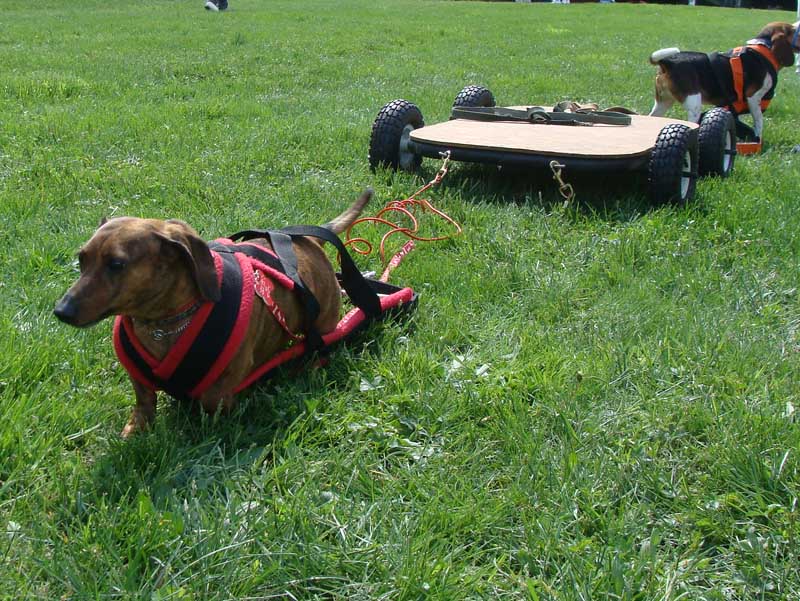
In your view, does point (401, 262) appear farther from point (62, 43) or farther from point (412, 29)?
point (412, 29)

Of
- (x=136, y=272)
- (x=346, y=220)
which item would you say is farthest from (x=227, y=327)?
(x=346, y=220)

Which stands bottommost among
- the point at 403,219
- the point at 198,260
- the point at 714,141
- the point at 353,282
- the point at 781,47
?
the point at 403,219

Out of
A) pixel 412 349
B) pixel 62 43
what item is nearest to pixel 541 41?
pixel 62 43

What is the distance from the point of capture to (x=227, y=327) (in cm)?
235

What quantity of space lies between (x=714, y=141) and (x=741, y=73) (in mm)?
2594

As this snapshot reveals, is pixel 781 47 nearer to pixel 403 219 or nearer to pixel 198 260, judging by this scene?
pixel 403 219

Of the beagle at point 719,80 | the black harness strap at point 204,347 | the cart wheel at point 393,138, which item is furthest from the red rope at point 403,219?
the beagle at point 719,80

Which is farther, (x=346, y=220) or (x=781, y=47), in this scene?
(x=781, y=47)

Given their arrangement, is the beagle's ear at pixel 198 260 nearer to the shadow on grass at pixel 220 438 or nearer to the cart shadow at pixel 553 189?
the shadow on grass at pixel 220 438

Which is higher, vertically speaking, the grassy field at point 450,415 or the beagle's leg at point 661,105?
the beagle's leg at point 661,105

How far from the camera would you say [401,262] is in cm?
400

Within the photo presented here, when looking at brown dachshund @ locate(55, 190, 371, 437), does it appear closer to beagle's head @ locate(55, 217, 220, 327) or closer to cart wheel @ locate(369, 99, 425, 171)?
beagle's head @ locate(55, 217, 220, 327)

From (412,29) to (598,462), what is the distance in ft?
52.9

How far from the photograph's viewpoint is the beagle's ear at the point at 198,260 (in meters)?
2.23
